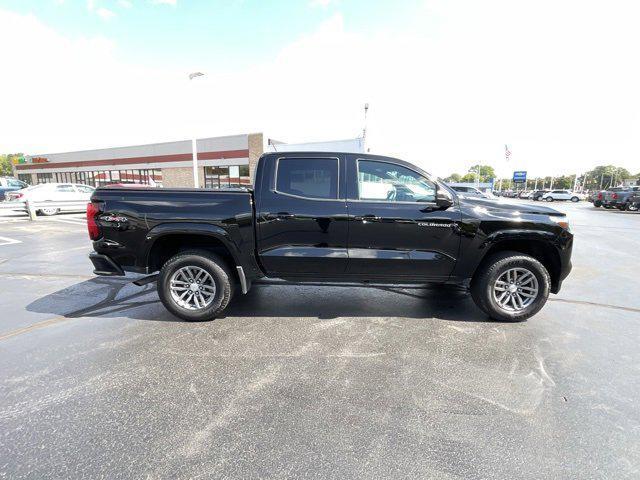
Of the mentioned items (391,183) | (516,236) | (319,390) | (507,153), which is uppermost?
(507,153)

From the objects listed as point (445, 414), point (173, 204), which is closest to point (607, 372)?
point (445, 414)

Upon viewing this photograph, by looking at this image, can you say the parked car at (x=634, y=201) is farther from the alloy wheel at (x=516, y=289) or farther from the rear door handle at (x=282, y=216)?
the rear door handle at (x=282, y=216)

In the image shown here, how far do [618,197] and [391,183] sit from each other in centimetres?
2757

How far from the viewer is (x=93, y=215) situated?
153 inches

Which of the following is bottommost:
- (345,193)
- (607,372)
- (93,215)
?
(607,372)

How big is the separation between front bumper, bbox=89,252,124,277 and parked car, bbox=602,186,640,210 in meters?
29.9

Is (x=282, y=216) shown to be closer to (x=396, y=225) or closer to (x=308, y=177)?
(x=308, y=177)

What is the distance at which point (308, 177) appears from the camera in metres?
3.94

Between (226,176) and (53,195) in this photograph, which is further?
(226,176)

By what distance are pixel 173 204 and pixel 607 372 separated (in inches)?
185

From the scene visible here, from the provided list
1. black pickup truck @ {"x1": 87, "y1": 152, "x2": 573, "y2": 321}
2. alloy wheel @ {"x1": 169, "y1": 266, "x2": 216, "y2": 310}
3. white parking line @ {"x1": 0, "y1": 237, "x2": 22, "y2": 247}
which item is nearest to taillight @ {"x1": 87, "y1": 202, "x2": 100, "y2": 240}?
black pickup truck @ {"x1": 87, "y1": 152, "x2": 573, "y2": 321}

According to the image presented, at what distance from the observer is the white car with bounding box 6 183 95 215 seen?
14422mm

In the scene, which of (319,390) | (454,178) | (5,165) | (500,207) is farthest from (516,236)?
(454,178)

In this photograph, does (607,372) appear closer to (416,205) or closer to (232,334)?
(416,205)
